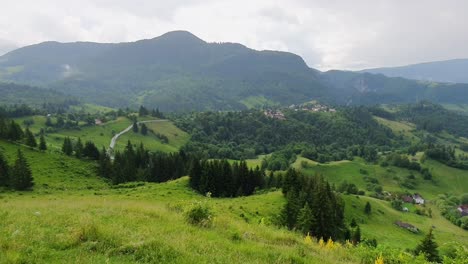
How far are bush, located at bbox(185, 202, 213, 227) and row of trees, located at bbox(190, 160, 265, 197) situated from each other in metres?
43.8

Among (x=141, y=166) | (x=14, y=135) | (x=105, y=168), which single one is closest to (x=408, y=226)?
(x=141, y=166)

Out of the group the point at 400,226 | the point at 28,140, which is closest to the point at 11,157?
the point at 28,140

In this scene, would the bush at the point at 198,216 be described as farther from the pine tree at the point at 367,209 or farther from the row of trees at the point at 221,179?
the pine tree at the point at 367,209

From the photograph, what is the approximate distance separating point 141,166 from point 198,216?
78987 mm

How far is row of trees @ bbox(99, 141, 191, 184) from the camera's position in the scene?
258 feet

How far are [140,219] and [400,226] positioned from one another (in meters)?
101

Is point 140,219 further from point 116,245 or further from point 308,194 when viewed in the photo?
point 308,194

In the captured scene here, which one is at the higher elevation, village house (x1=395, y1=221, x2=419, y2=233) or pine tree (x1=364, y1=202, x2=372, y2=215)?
pine tree (x1=364, y1=202, x2=372, y2=215)

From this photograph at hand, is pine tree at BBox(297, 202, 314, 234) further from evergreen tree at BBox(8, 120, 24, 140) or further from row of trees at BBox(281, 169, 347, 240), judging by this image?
evergreen tree at BBox(8, 120, 24, 140)

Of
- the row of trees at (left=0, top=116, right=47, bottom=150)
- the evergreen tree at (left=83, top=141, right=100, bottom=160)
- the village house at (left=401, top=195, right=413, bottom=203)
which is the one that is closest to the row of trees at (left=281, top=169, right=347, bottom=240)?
the evergreen tree at (left=83, top=141, right=100, bottom=160)

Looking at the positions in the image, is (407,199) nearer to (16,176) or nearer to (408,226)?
(408,226)

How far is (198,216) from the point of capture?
19.1 metres

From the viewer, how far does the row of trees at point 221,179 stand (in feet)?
214

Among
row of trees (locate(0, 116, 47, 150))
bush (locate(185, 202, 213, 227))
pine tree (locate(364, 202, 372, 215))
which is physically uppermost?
bush (locate(185, 202, 213, 227))
